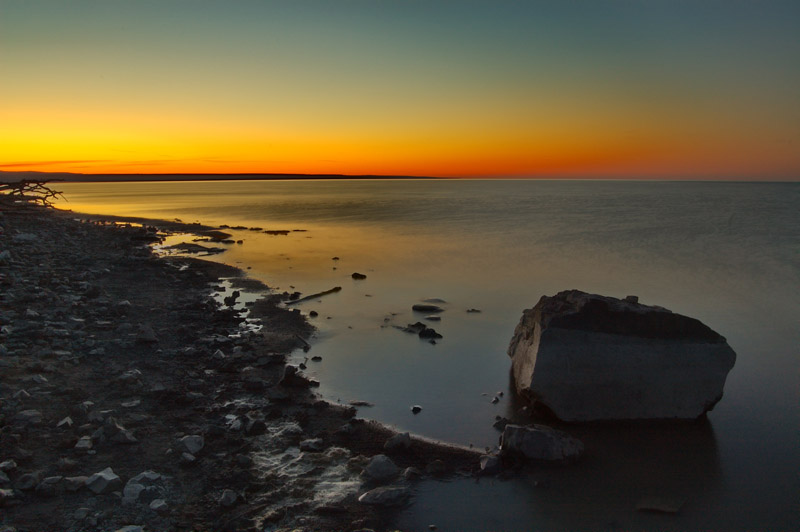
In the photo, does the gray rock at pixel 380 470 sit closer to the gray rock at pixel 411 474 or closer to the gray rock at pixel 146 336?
the gray rock at pixel 411 474

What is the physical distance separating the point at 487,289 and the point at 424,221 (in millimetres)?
30913

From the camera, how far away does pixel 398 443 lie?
7.45 meters

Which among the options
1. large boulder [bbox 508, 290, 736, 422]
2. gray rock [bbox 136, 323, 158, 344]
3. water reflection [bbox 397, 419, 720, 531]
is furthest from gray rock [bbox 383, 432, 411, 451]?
gray rock [bbox 136, 323, 158, 344]

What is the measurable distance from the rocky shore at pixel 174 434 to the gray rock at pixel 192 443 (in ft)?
0.06

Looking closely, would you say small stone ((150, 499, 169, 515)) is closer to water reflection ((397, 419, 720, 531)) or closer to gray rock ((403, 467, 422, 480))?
water reflection ((397, 419, 720, 531))

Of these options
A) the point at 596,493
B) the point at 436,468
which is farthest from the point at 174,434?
the point at 596,493

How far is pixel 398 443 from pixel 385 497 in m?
1.22

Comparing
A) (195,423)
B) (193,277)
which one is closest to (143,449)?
(195,423)

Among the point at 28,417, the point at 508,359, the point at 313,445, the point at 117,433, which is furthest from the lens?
the point at 508,359

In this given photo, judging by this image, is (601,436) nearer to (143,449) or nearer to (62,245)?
(143,449)

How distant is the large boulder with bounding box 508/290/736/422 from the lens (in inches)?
329

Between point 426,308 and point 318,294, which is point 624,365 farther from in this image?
point 318,294

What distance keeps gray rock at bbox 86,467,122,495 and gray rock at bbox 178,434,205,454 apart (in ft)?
3.33

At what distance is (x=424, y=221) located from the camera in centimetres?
4972
